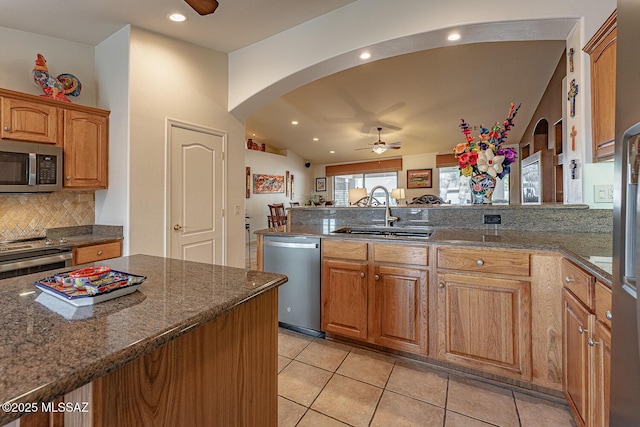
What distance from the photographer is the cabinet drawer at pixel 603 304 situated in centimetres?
100

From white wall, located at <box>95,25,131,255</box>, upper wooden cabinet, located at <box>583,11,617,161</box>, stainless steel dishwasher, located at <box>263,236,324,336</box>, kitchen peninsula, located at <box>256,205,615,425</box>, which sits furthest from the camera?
white wall, located at <box>95,25,131,255</box>

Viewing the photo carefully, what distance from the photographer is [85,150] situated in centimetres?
262

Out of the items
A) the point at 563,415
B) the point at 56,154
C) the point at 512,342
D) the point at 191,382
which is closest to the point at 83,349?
the point at 191,382

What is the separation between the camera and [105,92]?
281cm

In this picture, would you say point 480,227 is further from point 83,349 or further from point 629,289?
point 83,349

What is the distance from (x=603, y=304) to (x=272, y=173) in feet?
25.8

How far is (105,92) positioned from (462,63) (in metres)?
4.16

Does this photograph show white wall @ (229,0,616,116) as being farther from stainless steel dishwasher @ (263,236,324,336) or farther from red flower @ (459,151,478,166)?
stainless steel dishwasher @ (263,236,324,336)

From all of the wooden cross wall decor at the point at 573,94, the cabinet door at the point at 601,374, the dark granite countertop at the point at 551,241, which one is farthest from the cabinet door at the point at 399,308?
the wooden cross wall decor at the point at 573,94

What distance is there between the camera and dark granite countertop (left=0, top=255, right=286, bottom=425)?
0.49 meters

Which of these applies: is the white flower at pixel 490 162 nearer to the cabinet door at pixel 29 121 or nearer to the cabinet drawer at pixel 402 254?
the cabinet drawer at pixel 402 254

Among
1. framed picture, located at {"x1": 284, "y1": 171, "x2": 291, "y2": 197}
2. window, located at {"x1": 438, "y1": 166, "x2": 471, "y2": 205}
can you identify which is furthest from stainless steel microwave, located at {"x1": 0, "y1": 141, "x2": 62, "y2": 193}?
window, located at {"x1": 438, "y1": 166, "x2": 471, "y2": 205}

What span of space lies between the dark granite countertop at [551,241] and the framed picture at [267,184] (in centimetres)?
569

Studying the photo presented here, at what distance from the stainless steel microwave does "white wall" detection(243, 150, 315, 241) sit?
506 cm
